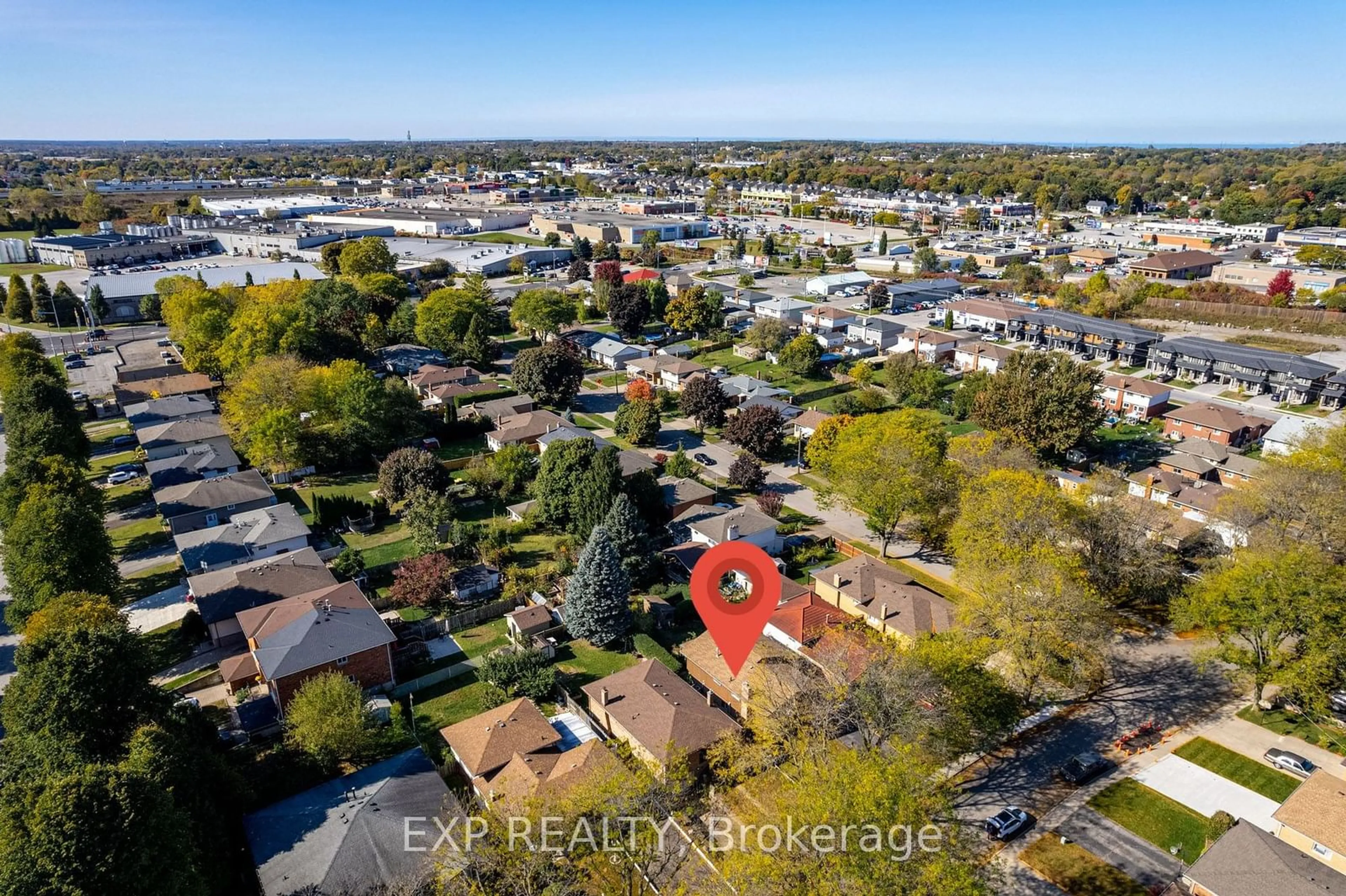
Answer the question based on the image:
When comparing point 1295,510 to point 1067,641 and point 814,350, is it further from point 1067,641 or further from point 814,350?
point 814,350

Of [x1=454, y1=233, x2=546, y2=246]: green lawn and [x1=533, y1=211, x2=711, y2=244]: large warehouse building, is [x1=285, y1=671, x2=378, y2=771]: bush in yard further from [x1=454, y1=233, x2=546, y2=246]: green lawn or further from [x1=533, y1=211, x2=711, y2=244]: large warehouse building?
[x1=454, y1=233, x2=546, y2=246]: green lawn

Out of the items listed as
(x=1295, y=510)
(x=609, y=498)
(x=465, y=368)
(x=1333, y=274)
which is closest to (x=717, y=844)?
(x=609, y=498)

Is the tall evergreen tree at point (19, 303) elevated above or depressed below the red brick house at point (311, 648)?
above

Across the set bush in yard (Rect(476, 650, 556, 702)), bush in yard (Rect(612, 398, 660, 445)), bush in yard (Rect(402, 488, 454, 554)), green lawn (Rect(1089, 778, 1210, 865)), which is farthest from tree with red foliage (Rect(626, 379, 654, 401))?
green lawn (Rect(1089, 778, 1210, 865))

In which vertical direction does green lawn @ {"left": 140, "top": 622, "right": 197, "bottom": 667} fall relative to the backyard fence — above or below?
below

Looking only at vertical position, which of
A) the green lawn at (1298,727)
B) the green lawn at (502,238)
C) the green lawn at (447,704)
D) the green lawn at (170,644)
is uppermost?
the green lawn at (502,238)

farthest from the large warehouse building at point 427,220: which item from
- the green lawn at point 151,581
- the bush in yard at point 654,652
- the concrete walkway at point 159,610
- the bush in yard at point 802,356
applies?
the bush in yard at point 654,652

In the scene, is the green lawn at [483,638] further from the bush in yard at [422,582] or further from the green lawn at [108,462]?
the green lawn at [108,462]
